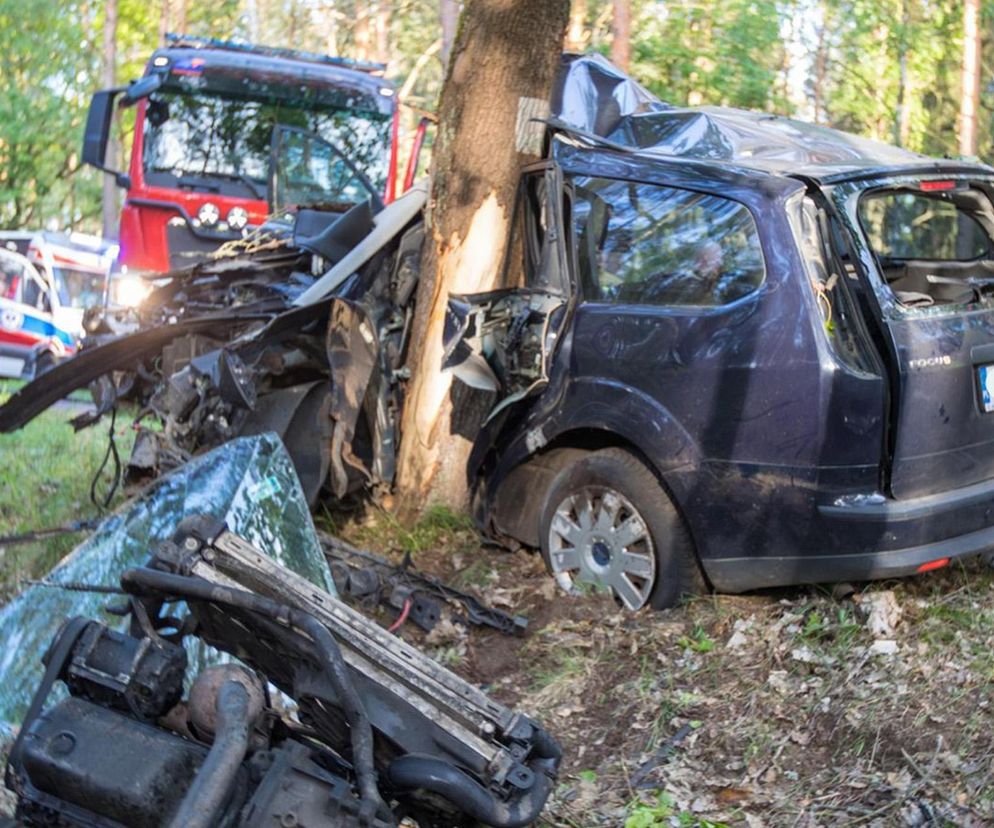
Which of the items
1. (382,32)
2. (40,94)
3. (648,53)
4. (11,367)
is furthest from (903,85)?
(40,94)

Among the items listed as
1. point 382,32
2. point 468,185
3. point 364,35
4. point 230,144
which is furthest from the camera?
point 364,35

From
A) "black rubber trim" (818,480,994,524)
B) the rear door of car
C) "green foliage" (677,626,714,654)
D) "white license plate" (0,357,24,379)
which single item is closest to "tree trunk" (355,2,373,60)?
"white license plate" (0,357,24,379)

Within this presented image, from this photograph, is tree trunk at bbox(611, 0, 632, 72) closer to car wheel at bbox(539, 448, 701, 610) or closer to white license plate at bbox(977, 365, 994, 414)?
car wheel at bbox(539, 448, 701, 610)

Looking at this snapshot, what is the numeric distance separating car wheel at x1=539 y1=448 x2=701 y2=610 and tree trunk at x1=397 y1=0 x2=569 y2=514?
946mm

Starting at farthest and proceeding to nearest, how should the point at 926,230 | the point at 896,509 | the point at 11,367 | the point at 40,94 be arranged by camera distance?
the point at 40,94 → the point at 11,367 → the point at 926,230 → the point at 896,509

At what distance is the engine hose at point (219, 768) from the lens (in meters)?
2.22

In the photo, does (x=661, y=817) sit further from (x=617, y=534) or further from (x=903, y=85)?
(x=903, y=85)

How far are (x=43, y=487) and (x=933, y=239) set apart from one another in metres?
5.71

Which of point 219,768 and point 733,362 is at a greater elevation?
point 733,362

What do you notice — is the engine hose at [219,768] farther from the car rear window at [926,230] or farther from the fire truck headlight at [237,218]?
the fire truck headlight at [237,218]

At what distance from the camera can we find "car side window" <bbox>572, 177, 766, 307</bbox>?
496cm

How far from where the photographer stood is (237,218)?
39.7 feet

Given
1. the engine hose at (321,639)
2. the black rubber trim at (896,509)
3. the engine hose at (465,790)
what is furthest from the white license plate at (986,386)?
the engine hose at (321,639)

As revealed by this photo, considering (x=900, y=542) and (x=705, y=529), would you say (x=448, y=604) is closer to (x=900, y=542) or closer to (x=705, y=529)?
(x=705, y=529)
